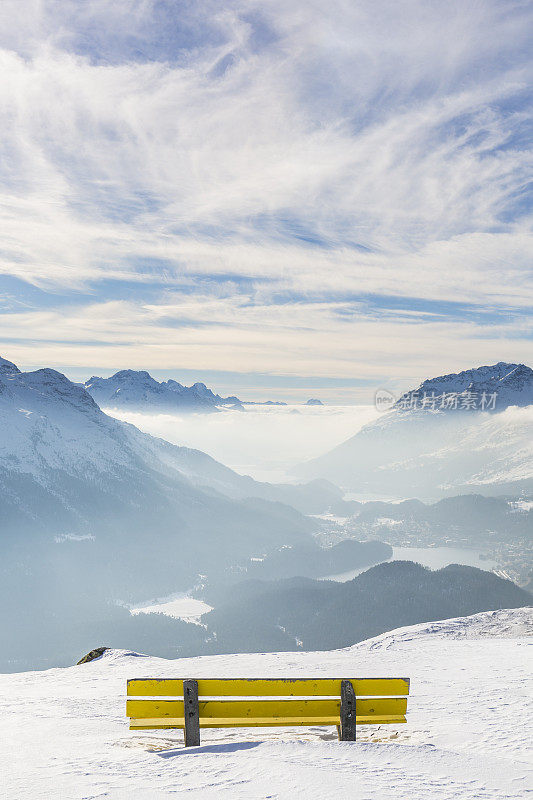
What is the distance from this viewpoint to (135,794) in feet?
29.3

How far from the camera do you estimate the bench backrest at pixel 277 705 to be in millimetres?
11352

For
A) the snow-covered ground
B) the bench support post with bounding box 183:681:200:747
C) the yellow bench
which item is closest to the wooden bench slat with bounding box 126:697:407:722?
the yellow bench

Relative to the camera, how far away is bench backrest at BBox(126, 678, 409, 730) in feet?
37.2

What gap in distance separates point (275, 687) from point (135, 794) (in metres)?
3.69

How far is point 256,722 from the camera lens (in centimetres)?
1145

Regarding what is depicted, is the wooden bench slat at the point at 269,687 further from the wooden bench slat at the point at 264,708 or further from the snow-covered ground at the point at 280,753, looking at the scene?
the snow-covered ground at the point at 280,753

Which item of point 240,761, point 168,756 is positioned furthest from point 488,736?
point 168,756

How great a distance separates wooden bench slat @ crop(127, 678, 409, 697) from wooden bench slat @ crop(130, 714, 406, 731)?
0.64 meters

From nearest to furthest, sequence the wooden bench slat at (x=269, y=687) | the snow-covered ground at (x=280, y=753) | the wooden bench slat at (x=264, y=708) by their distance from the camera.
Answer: the snow-covered ground at (x=280, y=753)
the wooden bench slat at (x=269, y=687)
the wooden bench slat at (x=264, y=708)

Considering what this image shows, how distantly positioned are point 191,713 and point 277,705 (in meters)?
2.01

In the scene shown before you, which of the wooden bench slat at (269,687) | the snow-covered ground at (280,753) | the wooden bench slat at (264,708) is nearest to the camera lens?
the snow-covered ground at (280,753)

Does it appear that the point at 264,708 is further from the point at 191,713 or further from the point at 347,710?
the point at 347,710

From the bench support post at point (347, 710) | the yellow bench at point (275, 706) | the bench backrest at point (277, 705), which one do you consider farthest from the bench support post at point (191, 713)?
the bench support post at point (347, 710)

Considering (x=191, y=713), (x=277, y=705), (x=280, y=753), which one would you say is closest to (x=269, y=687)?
(x=277, y=705)
